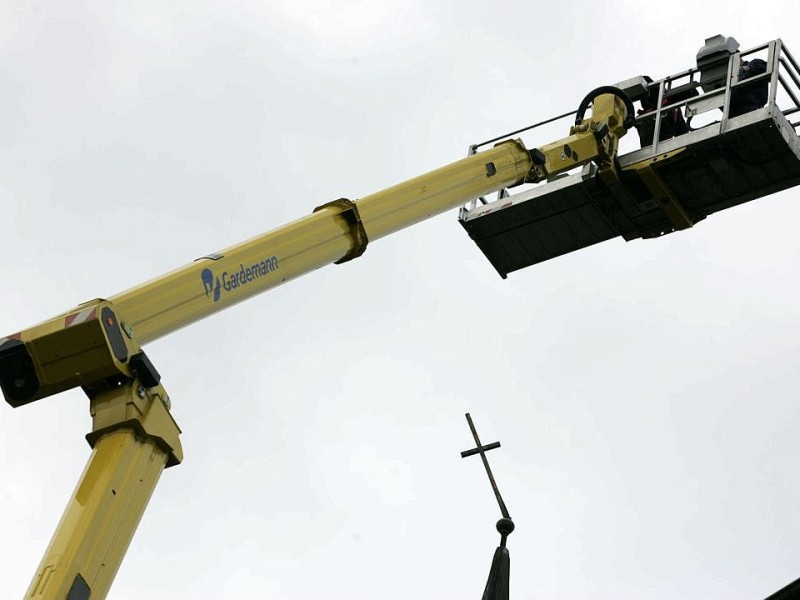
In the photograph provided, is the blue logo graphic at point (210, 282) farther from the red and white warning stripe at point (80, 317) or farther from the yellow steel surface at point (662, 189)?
the yellow steel surface at point (662, 189)

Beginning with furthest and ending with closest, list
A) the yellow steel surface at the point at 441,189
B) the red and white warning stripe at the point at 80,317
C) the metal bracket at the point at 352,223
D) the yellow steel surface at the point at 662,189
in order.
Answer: the yellow steel surface at the point at 662,189
the yellow steel surface at the point at 441,189
the metal bracket at the point at 352,223
the red and white warning stripe at the point at 80,317

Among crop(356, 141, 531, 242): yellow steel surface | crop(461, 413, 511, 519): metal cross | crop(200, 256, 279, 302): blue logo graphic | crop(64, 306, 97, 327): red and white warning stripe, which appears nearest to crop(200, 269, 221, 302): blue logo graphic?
crop(200, 256, 279, 302): blue logo graphic

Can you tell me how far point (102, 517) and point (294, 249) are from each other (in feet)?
11.2

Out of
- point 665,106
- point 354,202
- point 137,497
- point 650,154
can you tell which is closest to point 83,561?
point 137,497

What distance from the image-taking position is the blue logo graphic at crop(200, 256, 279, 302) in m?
10.4

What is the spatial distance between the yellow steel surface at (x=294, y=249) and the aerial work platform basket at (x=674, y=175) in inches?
42.7

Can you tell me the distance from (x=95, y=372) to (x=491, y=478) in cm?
494

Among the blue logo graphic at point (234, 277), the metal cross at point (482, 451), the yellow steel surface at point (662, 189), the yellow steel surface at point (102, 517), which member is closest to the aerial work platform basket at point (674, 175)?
the yellow steel surface at point (662, 189)

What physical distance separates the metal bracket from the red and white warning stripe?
3.62 meters

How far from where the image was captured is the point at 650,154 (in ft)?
51.6

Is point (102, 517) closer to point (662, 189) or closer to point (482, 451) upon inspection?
point (482, 451)

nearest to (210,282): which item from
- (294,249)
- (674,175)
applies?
(294,249)

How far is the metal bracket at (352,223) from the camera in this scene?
12398mm

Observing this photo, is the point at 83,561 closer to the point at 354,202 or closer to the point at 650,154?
the point at 354,202
